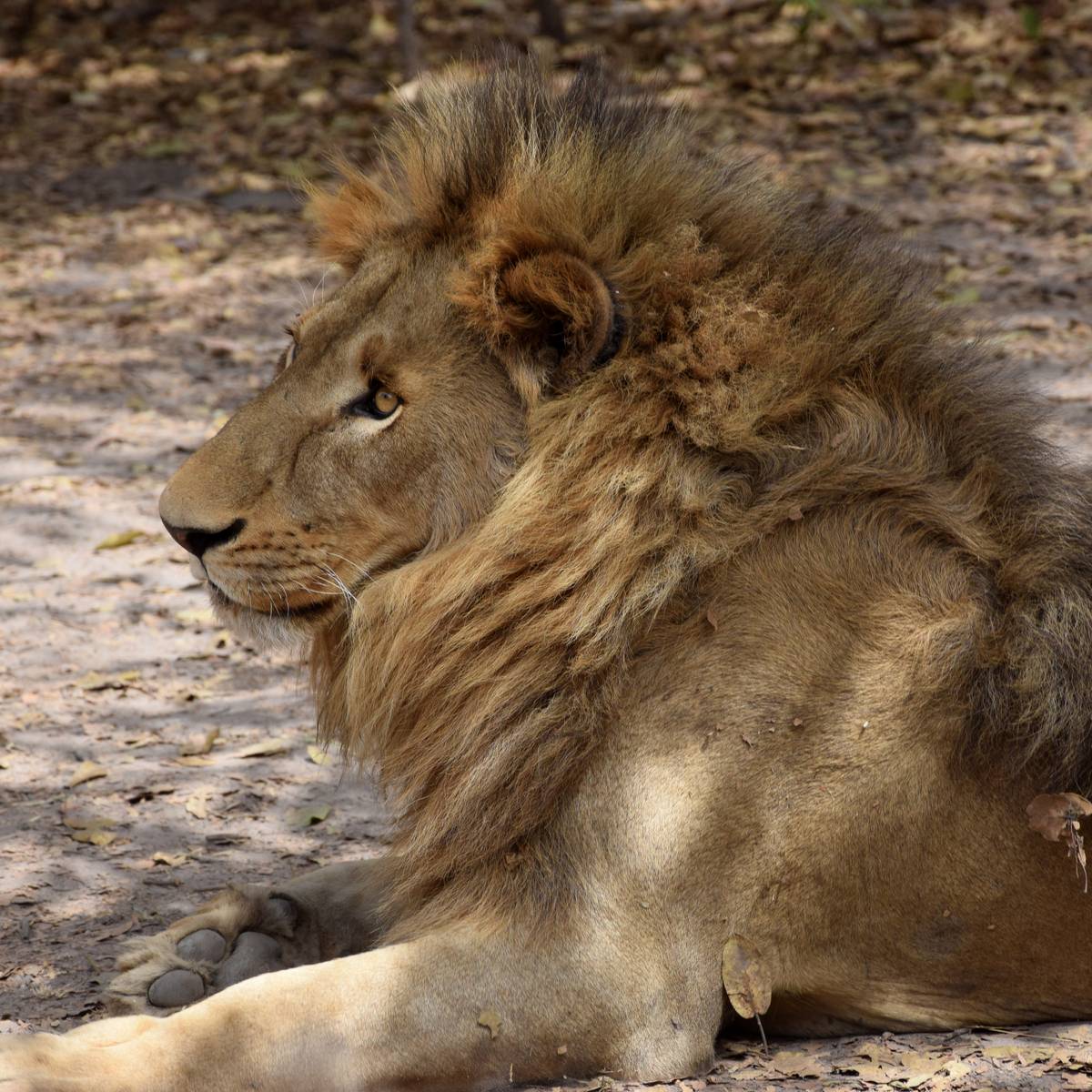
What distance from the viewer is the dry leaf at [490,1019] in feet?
7.97

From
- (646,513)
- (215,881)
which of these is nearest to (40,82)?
(215,881)

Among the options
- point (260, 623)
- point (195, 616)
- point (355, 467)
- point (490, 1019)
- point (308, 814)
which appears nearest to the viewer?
point (490, 1019)

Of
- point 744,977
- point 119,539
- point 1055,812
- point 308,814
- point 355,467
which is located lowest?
point 119,539

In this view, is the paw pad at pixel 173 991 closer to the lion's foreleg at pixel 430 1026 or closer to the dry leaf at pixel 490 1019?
the lion's foreleg at pixel 430 1026

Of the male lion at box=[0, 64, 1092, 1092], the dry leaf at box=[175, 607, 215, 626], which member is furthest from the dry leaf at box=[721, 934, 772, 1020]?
the dry leaf at box=[175, 607, 215, 626]

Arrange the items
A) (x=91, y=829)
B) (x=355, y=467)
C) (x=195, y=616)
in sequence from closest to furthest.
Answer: (x=355, y=467), (x=91, y=829), (x=195, y=616)

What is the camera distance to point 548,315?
271cm

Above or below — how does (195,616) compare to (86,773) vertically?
below

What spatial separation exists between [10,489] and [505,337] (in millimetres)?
3594

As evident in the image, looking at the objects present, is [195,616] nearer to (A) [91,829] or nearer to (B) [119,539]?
(B) [119,539]

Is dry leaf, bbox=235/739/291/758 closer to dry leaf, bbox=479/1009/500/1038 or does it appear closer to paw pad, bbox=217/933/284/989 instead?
paw pad, bbox=217/933/284/989

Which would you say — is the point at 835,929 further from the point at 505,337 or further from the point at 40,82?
the point at 40,82

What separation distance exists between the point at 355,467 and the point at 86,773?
1.55 metres

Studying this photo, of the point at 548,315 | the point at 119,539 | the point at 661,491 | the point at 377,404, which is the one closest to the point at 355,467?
the point at 377,404
